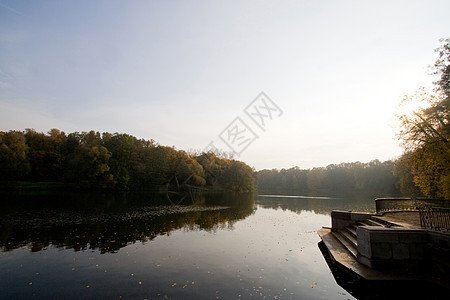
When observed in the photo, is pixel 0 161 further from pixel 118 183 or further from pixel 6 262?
pixel 6 262

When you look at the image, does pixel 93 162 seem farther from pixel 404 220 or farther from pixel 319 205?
pixel 404 220

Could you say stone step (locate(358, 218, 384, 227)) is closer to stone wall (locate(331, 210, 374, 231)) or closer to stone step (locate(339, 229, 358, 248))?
stone wall (locate(331, 210, 374, 231))

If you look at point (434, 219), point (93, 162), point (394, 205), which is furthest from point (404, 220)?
point (93, 162)

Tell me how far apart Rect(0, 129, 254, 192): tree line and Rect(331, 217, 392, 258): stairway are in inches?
2286

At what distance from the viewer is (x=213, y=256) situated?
471 inches

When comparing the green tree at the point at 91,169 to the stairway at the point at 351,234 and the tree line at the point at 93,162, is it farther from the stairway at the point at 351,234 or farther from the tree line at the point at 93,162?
the stairway at the point at 351,234

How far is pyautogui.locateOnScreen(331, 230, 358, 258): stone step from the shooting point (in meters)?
11.4

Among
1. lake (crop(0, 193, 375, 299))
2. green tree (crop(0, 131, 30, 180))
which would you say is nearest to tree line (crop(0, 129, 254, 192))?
green tree (crop(0, 131, 30, 180))

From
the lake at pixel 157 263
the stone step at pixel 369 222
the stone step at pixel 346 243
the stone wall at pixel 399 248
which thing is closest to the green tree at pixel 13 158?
the lake at pixel 157 263

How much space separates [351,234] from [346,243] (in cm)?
139

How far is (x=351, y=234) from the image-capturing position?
46.5ft

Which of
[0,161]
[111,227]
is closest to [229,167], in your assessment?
[0,161]

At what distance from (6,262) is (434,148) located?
78.4 ft

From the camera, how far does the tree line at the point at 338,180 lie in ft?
304
